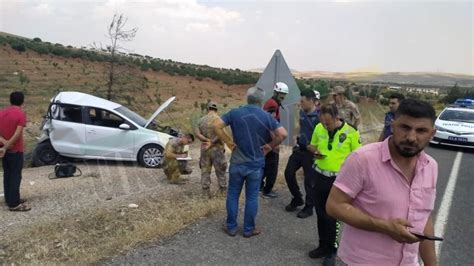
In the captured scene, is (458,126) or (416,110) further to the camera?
(458,126)

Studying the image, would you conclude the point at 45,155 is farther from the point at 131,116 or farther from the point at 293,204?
the point at 293,204

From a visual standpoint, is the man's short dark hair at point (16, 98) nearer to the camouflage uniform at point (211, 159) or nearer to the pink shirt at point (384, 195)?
the camouflage uniform at point (211, 159)

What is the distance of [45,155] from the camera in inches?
447

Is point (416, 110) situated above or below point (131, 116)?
above

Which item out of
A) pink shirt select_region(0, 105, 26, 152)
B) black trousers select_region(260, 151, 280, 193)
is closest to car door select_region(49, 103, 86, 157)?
pink shirt select_region(0, 105, 26, 152)

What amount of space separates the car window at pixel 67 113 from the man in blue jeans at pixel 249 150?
6.84 m

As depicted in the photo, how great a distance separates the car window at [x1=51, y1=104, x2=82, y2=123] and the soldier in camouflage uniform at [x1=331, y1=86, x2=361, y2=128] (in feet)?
21.7

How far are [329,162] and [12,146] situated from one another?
16.2 ft

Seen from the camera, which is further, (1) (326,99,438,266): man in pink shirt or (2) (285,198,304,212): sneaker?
(2) (285,198,304,212): sneaker

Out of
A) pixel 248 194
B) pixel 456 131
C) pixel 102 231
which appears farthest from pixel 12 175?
pixel 456 131

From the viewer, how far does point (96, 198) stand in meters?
7.95

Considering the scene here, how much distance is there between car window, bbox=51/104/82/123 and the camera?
11023 mm

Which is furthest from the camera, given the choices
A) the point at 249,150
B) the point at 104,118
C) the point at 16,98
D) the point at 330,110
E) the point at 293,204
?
the point at 104,118

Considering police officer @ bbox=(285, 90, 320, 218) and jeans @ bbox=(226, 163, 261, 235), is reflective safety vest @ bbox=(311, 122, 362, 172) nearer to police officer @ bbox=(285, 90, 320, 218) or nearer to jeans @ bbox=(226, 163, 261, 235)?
jeans @ bbox=(226, 163, 261, 235)
